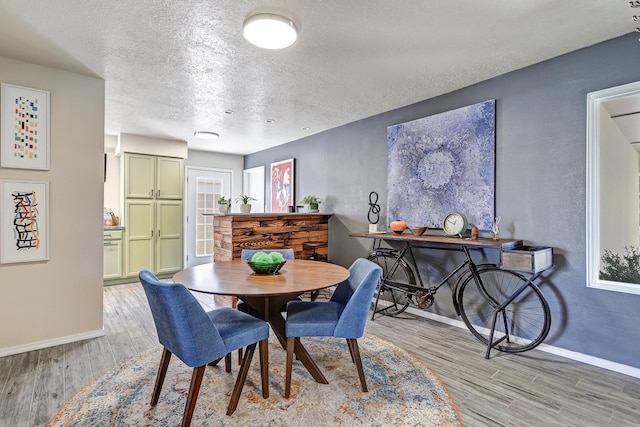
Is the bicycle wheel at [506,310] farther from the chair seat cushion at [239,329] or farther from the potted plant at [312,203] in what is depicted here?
the potted plant at [312,203]

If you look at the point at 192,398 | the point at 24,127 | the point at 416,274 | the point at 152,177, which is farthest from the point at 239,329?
the point at 152,177

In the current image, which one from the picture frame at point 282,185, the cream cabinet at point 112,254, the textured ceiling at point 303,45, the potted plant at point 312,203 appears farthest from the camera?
the picture frame at point 282,185

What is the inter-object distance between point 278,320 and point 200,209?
4.84 m

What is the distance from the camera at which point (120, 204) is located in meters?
5.52

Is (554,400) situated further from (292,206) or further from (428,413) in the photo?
(292,206)

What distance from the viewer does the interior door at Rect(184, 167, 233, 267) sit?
21.3ft

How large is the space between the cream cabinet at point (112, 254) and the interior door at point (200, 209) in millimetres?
1212

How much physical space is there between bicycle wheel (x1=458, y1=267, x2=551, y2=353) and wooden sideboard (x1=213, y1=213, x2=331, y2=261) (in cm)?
232

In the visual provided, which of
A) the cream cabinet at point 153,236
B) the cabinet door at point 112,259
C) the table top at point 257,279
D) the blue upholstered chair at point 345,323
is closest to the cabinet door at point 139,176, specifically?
the cream cabinet at point 153,236

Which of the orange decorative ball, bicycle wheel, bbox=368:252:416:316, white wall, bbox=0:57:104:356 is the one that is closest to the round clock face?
the orange decorative ball

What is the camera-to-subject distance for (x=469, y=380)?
234cm

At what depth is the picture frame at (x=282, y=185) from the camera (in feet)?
19.1

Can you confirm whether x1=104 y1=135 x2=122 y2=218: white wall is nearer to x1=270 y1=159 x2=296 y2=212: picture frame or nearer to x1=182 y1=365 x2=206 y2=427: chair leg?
x1=270 y1=159 x2=296 y2=212: picture frame

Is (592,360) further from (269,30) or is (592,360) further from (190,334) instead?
(269,30)
